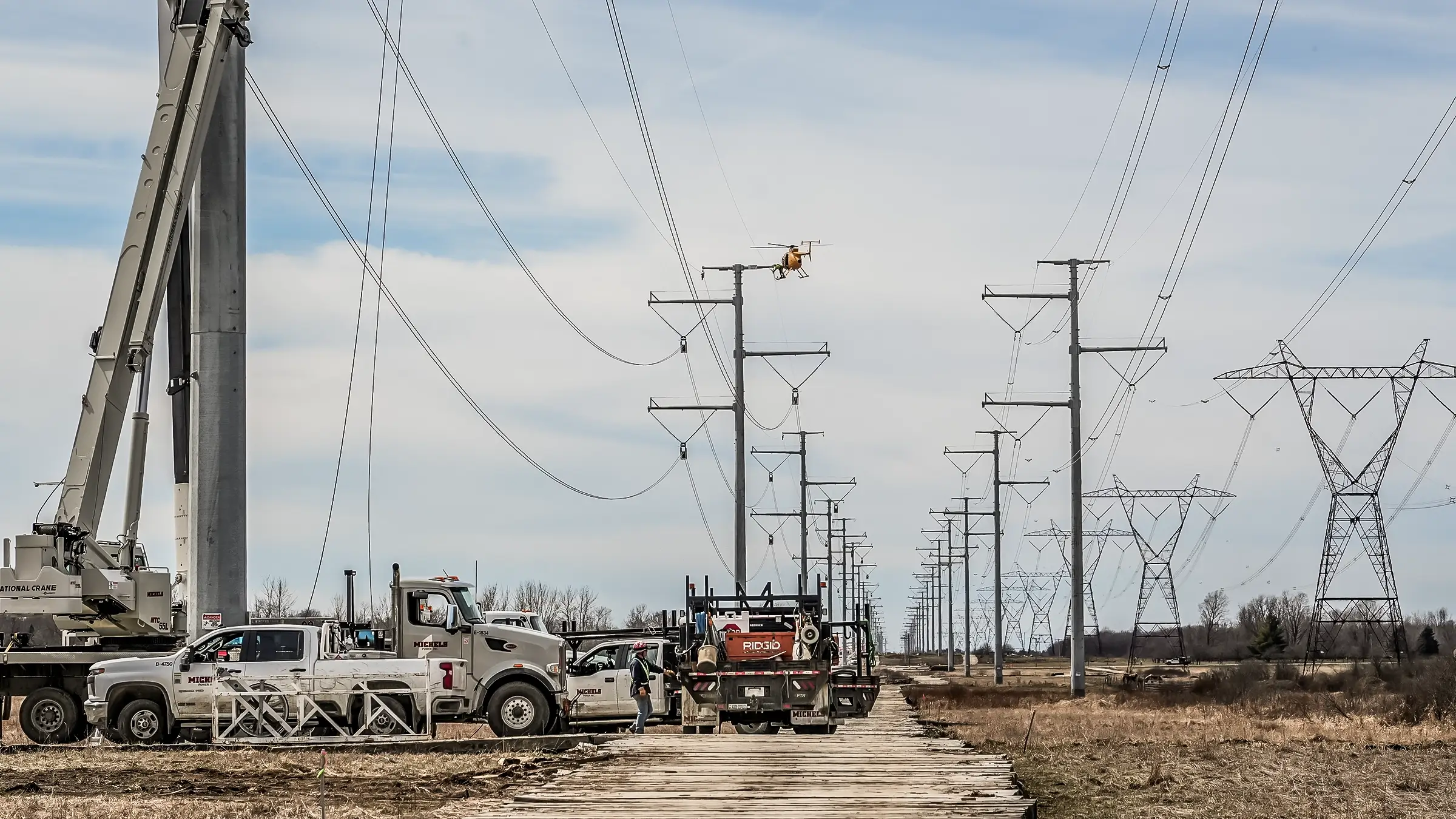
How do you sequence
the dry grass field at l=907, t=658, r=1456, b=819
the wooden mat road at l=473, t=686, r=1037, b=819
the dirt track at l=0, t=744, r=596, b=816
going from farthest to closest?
the dry grass field at l=907, t=658, r=1456, b=819, the dirt track at l=0, t=744, r=596, b=816, the wooden mat road at l=473, t=686, r=1037, b=819

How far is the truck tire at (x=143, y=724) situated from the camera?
2597 cm

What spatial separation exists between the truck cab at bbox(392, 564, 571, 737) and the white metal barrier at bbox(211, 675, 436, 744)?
244 cm

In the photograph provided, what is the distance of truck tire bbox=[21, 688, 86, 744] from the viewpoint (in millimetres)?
27391

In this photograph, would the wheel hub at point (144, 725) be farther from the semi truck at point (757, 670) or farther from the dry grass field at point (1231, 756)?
the dry grass field at point (1231, 756)

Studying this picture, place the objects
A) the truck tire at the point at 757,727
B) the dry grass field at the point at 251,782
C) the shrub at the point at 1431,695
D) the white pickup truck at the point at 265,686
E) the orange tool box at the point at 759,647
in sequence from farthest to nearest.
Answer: the shrub at the point at 1431,695 → the orange tool box at the point at 759,647 → the truck tire at the point at 757,727 → the white pickup truck at the point at 265,686 → the dry grass field at the point at 251,782

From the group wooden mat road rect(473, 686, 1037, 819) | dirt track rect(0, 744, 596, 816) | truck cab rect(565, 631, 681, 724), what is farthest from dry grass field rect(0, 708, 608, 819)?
truck cab rect(565, 631, 681, 724)

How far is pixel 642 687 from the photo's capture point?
30.0m

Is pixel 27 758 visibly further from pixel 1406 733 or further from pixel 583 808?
pixel 1406 733

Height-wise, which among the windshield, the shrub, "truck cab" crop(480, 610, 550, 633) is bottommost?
the shrub

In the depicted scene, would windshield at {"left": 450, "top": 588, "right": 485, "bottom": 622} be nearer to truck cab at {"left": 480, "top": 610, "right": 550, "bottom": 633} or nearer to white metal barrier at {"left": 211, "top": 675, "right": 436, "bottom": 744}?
truck cab at {"left": 480, "top": 610, "right": 550, "bottom": 633}

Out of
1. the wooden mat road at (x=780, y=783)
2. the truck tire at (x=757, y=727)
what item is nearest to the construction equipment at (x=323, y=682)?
the truck tire at (x=757, y=727)

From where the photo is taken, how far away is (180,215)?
28.1 meters

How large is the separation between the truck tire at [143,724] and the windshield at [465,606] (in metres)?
5.21

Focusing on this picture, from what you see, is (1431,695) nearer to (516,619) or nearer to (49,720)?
(516,619)
